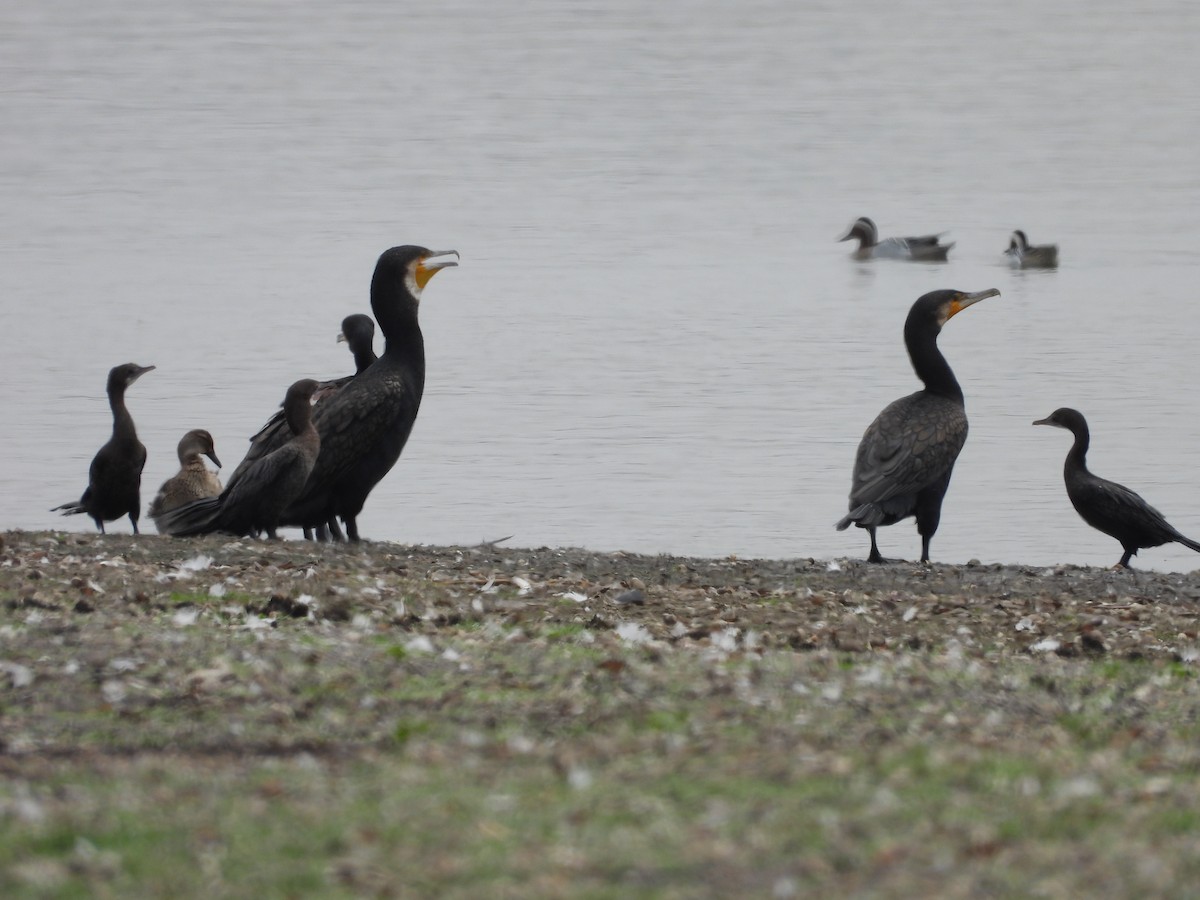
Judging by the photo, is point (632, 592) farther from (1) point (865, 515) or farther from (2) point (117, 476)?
(2) point (117, 476)

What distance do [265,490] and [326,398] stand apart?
41.5 inches

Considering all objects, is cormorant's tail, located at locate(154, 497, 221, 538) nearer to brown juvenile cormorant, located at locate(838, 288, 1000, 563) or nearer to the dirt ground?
the dirt ground

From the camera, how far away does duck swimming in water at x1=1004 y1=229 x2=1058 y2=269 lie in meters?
30.0

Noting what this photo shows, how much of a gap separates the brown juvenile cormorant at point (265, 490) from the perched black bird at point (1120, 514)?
5084 mm

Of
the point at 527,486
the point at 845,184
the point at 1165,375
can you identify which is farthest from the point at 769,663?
the point at 845,184

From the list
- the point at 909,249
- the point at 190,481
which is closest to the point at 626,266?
the point at 909,249

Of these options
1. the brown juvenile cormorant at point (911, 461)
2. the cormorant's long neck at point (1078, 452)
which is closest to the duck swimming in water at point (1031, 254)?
the cormorant's long neck at point (1078, 452)

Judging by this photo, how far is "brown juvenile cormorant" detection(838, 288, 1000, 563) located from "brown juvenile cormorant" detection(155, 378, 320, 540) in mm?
3227

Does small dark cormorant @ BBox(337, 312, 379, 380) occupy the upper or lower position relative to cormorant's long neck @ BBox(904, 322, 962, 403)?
lower

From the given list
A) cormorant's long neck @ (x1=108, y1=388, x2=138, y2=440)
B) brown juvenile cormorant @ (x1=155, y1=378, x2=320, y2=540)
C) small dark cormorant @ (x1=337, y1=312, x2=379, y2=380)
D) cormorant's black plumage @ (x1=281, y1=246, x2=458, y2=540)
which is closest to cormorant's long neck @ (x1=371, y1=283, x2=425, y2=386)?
cormorant's black plumage @ (x1=281, y1=246, x2=458, y2=540)

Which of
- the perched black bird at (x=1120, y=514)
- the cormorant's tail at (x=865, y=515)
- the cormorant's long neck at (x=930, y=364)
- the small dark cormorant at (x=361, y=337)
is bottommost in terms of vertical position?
the cormorant's tail at (x=865, y=515)

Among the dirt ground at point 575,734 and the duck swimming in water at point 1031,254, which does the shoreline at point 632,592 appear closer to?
the dirt ground at point 575,734

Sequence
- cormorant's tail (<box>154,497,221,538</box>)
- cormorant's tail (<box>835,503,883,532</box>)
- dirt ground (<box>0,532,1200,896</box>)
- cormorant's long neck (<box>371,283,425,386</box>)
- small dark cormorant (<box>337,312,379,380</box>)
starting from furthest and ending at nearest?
small dark cormorant (<box>337,312,379,380</box>), cormorant's long neck (<box>371,283,425,386</box>), cormorant's tail (<box>835,503,883,532</box>), cormorant's tail (<box>154,497,221,538</box>), dirt ground (<box>0,532,1200,896</box>)

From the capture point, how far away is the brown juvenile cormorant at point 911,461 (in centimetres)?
1270
